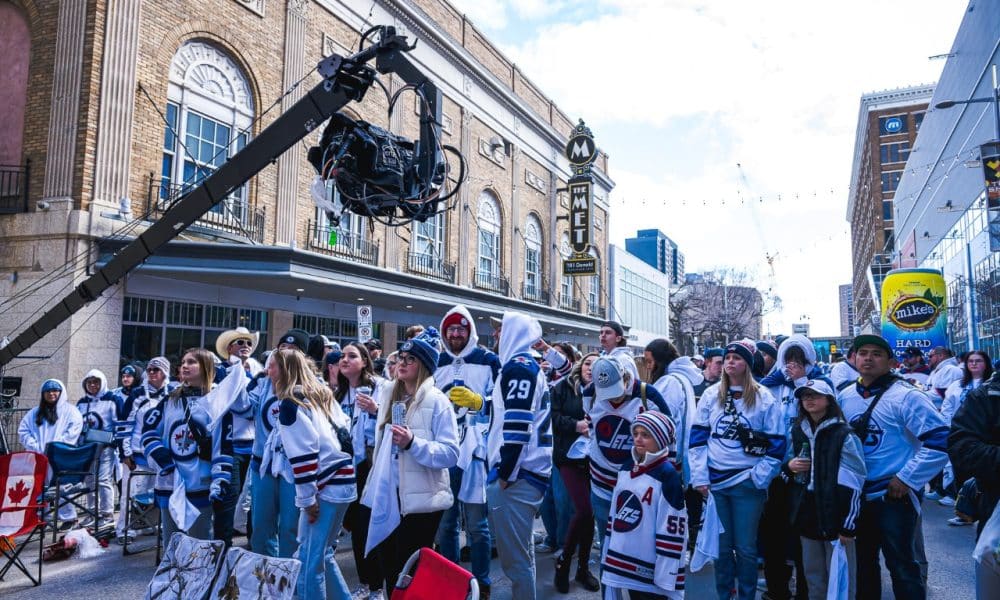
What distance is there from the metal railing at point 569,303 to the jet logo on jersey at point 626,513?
106 feet

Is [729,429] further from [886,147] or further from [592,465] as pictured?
[886,147]

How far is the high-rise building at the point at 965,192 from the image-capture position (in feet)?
84.5

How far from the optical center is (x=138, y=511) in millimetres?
8258

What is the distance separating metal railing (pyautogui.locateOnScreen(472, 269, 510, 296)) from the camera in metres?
28.1

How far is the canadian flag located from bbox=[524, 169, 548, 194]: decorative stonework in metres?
28.2

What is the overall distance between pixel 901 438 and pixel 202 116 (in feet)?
52.7

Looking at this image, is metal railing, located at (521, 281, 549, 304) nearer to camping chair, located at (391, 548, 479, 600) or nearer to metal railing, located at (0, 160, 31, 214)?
metal railing, located at (0, 160, 31, 214)

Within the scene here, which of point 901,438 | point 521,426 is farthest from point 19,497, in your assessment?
point 901,438

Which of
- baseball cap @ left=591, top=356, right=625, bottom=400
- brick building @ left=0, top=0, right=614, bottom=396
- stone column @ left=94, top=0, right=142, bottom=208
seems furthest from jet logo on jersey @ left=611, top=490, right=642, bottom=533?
stone column @ left=94, top=0, right=142, bottom=208

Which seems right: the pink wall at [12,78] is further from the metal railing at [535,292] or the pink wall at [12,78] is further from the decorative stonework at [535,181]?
the decorative stonework at [535,181]

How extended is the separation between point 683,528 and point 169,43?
51.5 ft

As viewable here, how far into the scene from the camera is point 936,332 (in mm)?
21891

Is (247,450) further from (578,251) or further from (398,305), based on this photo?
(578,251)

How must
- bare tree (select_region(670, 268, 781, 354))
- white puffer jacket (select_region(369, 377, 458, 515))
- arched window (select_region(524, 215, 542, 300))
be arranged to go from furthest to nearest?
1. bare tree (select_region(670, 268, 781, 354))
2. arched window (select_region(524, 215, 542, 300))
3. white puffer jacket (select_region(369, 377, 458, 515))
